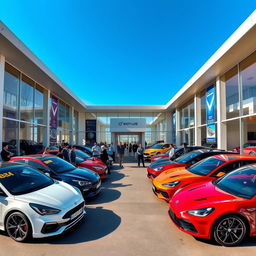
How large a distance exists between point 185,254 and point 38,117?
14970 mm

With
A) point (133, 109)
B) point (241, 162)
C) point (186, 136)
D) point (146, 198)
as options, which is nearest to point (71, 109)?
point (133, 109)

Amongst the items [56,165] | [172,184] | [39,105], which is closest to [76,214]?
[172,184]

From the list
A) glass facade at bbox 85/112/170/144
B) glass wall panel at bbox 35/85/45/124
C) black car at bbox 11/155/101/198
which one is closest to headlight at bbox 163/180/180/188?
black car at bbox 11/155/101/198

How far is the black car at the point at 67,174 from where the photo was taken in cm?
498

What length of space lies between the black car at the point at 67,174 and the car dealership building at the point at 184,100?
5639 millimetres

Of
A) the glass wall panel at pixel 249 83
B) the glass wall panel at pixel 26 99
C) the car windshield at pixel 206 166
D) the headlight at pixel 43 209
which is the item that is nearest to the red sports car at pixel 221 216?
the car windshield at pixel 206 166

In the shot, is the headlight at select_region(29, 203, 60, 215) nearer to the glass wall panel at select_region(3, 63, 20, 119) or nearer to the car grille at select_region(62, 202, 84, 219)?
the car grille at select_region(62, 202, 84, 219)

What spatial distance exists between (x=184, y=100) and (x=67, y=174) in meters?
17.5

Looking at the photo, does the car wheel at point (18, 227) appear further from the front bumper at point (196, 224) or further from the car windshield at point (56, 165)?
the front bumper at point (196, 224)

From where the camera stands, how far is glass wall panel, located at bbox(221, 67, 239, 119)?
1142cm

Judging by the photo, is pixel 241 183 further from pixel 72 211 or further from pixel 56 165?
pixel 56 165

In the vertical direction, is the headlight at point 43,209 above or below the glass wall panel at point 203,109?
below

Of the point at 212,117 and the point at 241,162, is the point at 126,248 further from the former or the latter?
the point at 212,117

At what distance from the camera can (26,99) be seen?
43.1 feet
